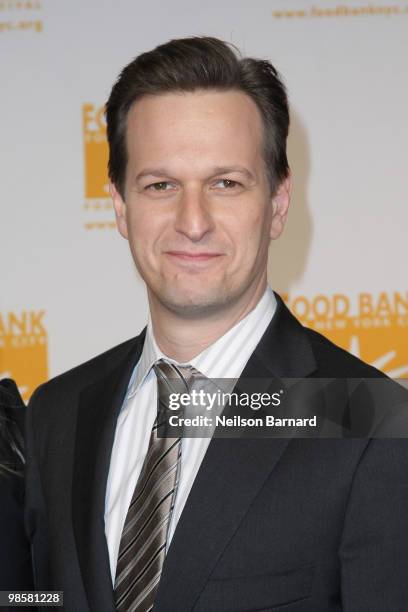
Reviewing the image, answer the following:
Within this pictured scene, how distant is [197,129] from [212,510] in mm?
608

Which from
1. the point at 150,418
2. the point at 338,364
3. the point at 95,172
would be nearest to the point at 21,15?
Result: the point at 95,172

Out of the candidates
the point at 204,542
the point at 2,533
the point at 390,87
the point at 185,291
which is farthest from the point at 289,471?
the point at 390,87

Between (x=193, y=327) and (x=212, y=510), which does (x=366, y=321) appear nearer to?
(x=193, y=327)

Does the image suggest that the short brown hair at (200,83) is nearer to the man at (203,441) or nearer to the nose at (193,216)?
the man at (203,441)

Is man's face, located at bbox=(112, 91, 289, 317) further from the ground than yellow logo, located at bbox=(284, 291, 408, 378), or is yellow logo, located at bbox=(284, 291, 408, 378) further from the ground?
man's face, located at bbox=(112, 91, 289, 317)

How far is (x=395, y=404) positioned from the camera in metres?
1.47

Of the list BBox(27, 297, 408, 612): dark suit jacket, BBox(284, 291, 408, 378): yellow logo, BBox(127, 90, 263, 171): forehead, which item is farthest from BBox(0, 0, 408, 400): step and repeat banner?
BBox(27, 297, 408, 612): dark suit jacket

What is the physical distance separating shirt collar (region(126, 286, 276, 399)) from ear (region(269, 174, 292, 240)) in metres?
0.10

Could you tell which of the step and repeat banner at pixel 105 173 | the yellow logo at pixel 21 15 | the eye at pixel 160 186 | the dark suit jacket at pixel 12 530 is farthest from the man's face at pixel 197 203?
the yellow logo at pixel 21 15

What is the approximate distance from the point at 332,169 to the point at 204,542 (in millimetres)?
1399

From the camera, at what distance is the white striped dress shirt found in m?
1.54

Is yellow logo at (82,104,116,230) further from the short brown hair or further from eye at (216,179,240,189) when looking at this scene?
eye at (216,179,240,189)
